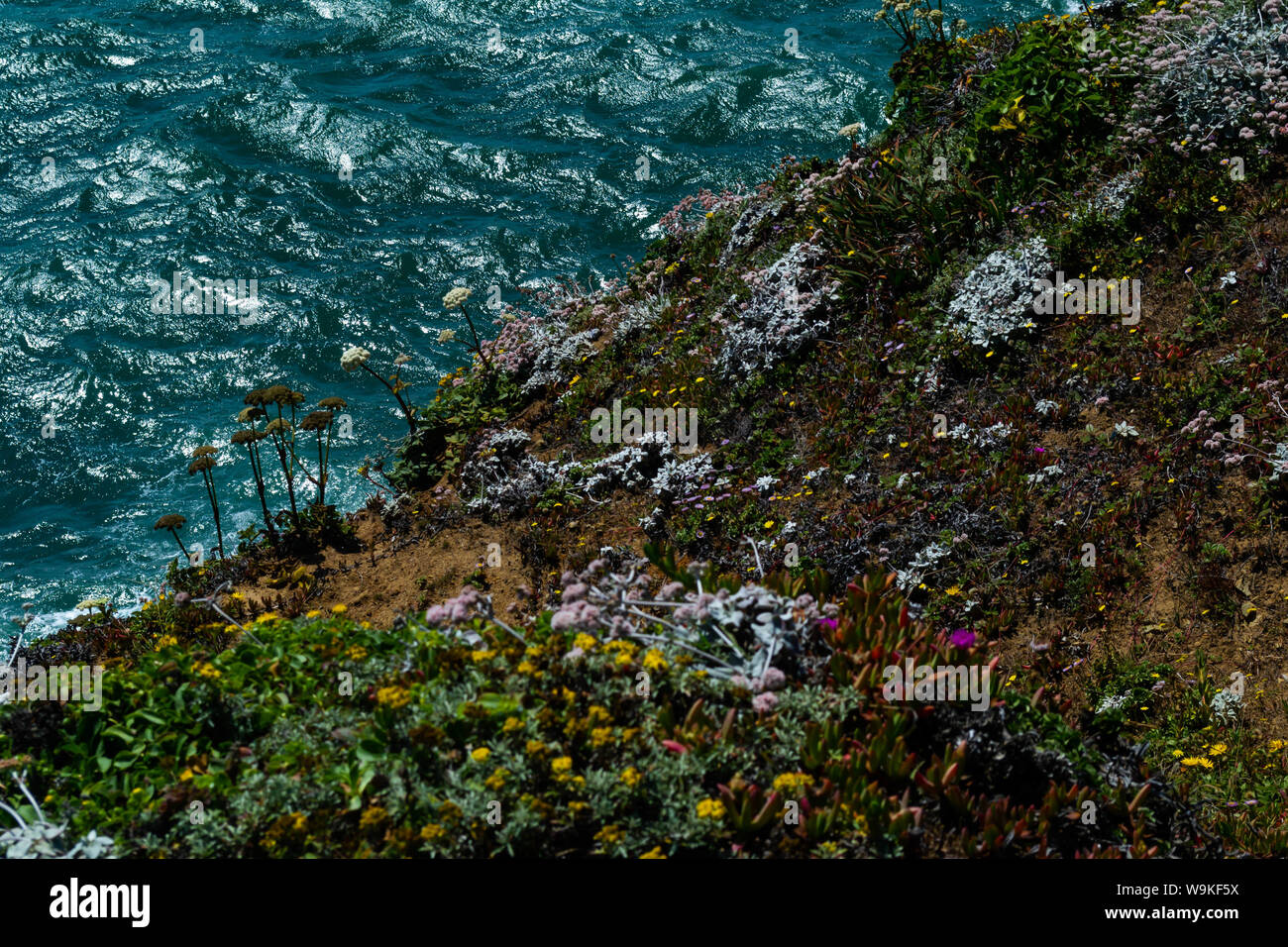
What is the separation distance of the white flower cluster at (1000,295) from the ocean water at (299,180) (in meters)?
6.73

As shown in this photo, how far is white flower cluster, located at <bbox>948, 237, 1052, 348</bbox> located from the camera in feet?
29.1

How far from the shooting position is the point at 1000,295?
9062mm

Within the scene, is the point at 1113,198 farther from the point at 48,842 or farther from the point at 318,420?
the point at 48,842

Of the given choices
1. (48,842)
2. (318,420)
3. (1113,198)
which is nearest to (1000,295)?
(1113,198)

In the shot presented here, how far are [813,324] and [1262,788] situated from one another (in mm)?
5398

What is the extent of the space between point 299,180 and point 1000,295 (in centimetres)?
1203

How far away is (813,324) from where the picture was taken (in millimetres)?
9797

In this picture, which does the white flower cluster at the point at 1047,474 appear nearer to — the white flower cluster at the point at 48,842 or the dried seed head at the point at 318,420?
the dried seed head at the point at 318,420

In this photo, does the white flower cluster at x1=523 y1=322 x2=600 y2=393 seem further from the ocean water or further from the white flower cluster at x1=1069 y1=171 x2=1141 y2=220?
the white flower cluster at x1=1069 y1=171 x2=1141 y2=220

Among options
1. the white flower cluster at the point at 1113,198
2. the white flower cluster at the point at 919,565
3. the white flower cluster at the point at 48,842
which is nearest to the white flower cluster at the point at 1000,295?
the white flower cluster at the point at 1113,198

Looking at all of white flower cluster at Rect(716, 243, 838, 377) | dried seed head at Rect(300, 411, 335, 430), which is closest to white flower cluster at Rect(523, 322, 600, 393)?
white flower cluster at Rect(716, 243, 838, 377)

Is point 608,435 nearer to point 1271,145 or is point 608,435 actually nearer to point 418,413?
point 418,413

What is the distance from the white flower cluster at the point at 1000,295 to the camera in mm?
8883
